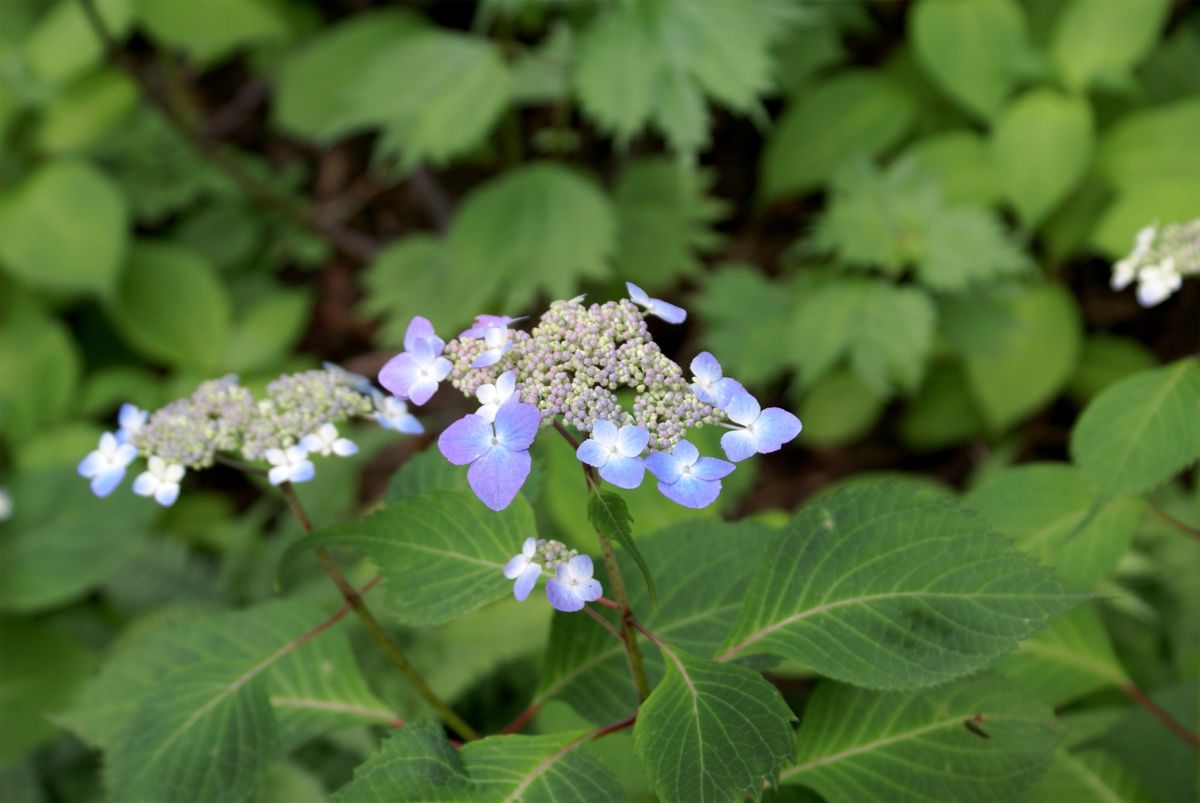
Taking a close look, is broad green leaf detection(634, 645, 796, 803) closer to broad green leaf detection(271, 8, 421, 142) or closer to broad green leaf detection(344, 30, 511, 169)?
broad green leaf detection(344, 30, 511, 169)

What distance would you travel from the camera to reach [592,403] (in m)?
0.83

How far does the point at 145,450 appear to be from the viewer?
1.10 meters

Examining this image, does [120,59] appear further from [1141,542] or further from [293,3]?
[1141,542]

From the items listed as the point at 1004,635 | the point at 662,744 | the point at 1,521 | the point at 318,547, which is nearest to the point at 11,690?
the point at 1,521

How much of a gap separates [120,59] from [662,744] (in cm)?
223

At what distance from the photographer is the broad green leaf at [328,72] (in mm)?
2920

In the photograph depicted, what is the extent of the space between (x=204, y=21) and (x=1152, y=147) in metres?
2.39

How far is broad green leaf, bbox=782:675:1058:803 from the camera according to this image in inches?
42.7

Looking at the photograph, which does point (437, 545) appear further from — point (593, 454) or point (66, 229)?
point (66, 229)

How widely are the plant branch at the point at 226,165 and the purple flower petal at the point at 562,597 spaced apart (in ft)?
6.65

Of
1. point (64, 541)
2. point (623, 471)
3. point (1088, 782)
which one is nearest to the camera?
point (623, 471)

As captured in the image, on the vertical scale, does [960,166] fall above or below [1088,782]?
above

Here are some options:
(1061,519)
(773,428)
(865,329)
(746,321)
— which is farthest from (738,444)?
(746,321)

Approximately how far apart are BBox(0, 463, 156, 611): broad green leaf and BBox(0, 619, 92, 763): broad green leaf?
87mm
